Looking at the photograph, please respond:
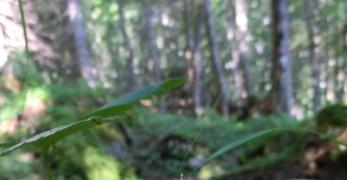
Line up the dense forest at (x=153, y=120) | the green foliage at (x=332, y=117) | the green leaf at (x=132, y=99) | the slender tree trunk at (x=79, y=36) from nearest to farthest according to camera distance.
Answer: the green leaf at (x=132, y=99)
the dense forest at (x=153, y=120)
the green foliage at (x=332, y=117)
the slender tree trunk at (x=79, y=36)

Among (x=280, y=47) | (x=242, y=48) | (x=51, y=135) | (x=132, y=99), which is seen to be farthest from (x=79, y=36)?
(x=51, y=135)

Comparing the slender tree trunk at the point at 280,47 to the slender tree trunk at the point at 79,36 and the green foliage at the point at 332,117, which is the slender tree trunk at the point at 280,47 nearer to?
the green foliage at the point at 332,117

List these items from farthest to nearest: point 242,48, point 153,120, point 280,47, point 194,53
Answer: point 242,48 < point 194,53 < point 153,120 < point 280,47

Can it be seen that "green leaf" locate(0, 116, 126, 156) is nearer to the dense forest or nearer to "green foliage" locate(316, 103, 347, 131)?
the dense forest

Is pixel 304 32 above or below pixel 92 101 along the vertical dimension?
below

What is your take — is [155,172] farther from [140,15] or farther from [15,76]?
[140,15]

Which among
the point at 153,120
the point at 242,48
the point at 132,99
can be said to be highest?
the point at 132,99

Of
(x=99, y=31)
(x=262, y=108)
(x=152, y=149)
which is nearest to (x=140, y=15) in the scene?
(x=99, y=31)

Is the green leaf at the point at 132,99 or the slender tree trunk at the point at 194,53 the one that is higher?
the green leaf at the point at 132,99

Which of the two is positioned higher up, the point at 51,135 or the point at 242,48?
the point at 51,135

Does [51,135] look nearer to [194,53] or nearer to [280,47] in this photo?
[280,47]

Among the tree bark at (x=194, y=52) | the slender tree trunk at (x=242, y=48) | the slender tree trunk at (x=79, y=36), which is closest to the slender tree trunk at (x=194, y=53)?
the tree bark at (x=194, y=52)
